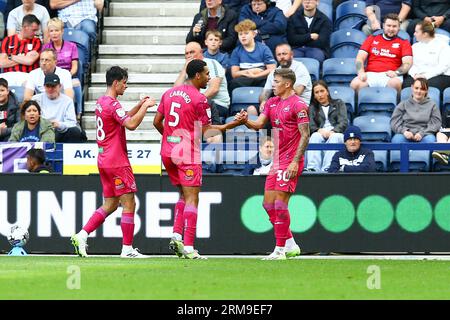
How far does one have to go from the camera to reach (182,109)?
1439 centimetres

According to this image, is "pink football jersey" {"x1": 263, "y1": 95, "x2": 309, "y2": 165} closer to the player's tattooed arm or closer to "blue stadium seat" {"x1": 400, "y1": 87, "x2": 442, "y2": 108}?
the player's tattooed arm

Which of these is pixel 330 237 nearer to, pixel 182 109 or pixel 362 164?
pixel 362 164

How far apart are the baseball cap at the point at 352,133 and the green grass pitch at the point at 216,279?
113 inches

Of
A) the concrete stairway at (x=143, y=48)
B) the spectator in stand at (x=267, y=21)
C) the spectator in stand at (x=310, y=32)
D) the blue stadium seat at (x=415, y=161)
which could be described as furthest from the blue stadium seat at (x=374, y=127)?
the concrete stairway at (x=143, y=48)

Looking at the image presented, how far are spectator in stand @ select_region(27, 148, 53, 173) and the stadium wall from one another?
0.71 feet

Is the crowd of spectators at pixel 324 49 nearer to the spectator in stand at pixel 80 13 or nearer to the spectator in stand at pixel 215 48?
the spectator in stand at pixel 215 48

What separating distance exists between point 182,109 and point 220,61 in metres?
5.93

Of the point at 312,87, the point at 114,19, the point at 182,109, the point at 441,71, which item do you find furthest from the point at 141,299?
the point at 114,19

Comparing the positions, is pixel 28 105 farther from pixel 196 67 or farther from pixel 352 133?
pixel 352 133

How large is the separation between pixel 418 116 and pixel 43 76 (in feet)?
19.8

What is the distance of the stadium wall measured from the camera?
55.7 ft

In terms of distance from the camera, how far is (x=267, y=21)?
68.3ft

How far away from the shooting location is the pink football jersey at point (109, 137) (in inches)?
579

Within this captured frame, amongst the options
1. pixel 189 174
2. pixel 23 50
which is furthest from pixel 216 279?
pixel 23 50
